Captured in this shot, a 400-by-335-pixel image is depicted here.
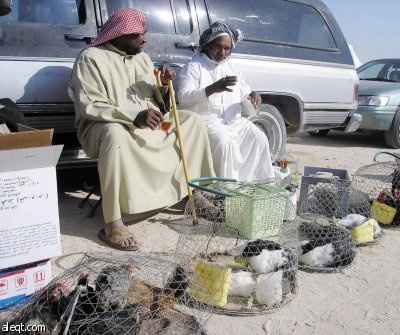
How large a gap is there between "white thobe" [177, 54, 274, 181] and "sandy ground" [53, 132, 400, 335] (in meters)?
0.65

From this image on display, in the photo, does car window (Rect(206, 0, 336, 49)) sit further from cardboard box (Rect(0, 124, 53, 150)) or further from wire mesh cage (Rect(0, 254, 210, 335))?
wire mesh cage (Rect(0, 254, 210, 335))

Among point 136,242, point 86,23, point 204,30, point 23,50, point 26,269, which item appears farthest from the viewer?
point 204,30

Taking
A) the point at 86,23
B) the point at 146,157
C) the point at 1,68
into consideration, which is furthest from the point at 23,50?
the point at 146,157

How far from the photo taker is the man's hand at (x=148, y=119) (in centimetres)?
354

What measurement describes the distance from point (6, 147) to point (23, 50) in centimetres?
163

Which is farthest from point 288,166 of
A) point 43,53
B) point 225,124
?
point 43,53

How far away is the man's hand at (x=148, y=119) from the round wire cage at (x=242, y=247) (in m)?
0.62

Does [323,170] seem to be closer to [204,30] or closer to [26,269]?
[204,30]

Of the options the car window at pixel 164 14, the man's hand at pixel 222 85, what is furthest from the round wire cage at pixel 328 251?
the car window at pixel 164 14

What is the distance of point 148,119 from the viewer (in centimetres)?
353

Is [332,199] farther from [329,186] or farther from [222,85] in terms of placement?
[222,85]

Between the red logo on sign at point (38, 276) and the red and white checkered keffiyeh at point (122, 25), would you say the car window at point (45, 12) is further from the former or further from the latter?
the red logo on sign at point (38, 276)

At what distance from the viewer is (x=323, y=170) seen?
14.6 feet

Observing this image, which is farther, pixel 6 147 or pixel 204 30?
pixel 204 30
